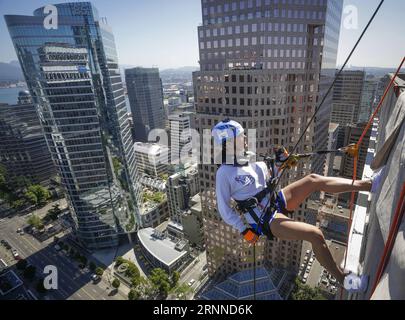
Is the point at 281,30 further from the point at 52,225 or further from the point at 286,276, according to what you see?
the point at 52,225

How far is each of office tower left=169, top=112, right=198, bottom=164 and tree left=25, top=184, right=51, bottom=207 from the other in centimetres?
2872

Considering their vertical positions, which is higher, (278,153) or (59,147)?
(278,153)

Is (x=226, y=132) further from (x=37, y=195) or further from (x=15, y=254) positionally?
(x=37, y=195)

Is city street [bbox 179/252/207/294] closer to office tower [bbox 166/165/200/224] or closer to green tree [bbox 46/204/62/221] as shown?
office tower [bbox 166/165/200/224]

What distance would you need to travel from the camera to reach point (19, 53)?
79.3ft

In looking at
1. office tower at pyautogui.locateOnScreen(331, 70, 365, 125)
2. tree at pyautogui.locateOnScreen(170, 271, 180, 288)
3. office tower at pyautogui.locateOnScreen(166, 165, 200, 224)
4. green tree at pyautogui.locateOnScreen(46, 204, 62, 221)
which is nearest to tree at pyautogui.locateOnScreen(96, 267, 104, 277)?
tree at pyautogui.locateOnScreen(170, 271, 180, 288)

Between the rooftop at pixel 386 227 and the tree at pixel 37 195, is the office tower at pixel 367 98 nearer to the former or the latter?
the rooftop at pixel 386 227

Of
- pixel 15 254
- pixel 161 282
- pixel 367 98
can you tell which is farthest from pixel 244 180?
pixel 367 98

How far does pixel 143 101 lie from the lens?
84.8 meters

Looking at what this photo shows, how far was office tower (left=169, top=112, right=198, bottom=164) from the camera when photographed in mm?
50500

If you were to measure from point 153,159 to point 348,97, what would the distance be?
195 feet
